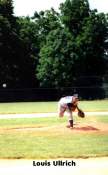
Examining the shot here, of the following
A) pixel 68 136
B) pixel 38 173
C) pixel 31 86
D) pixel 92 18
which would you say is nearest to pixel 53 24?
pixel 92 18

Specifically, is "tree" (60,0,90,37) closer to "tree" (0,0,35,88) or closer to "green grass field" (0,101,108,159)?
"tree" (0,0,35,88)

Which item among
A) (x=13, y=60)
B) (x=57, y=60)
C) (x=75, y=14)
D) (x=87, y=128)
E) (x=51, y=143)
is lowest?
(x=51, y=143)

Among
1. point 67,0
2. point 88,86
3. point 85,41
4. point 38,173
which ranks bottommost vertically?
point 38,173

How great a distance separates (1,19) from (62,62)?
10.2 metres

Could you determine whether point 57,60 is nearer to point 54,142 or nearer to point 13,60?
point 13,60

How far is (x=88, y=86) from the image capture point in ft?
201

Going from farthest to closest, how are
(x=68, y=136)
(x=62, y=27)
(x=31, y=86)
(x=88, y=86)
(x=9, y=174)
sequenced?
(x=62, y=27) < (x=31, y=86) < (x=88, y=86) < (x=68, y=136) < (x=9, y=174)

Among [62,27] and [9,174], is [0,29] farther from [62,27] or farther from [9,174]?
[9,174]

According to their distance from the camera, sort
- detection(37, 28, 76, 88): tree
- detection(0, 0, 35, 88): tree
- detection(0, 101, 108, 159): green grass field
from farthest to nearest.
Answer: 1. detection(0, 0, 35, 88): tree
2. detection(37, 28, 76, 88): tree
3. detection(0, 101, 108, 159): green grass field

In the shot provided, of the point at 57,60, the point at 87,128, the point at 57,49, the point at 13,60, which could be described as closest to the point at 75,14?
the point at 57,49

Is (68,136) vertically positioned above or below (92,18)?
below

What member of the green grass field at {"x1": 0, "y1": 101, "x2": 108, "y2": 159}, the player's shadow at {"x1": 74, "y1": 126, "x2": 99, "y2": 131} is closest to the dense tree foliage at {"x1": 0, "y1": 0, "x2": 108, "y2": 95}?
the player's shadow at {"x1": 74, "y1": 126, "x2": 99, "y2": 131}

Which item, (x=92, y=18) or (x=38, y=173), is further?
(x=92, y=18)

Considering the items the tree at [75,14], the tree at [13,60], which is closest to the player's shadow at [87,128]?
the tree at [13,60]
